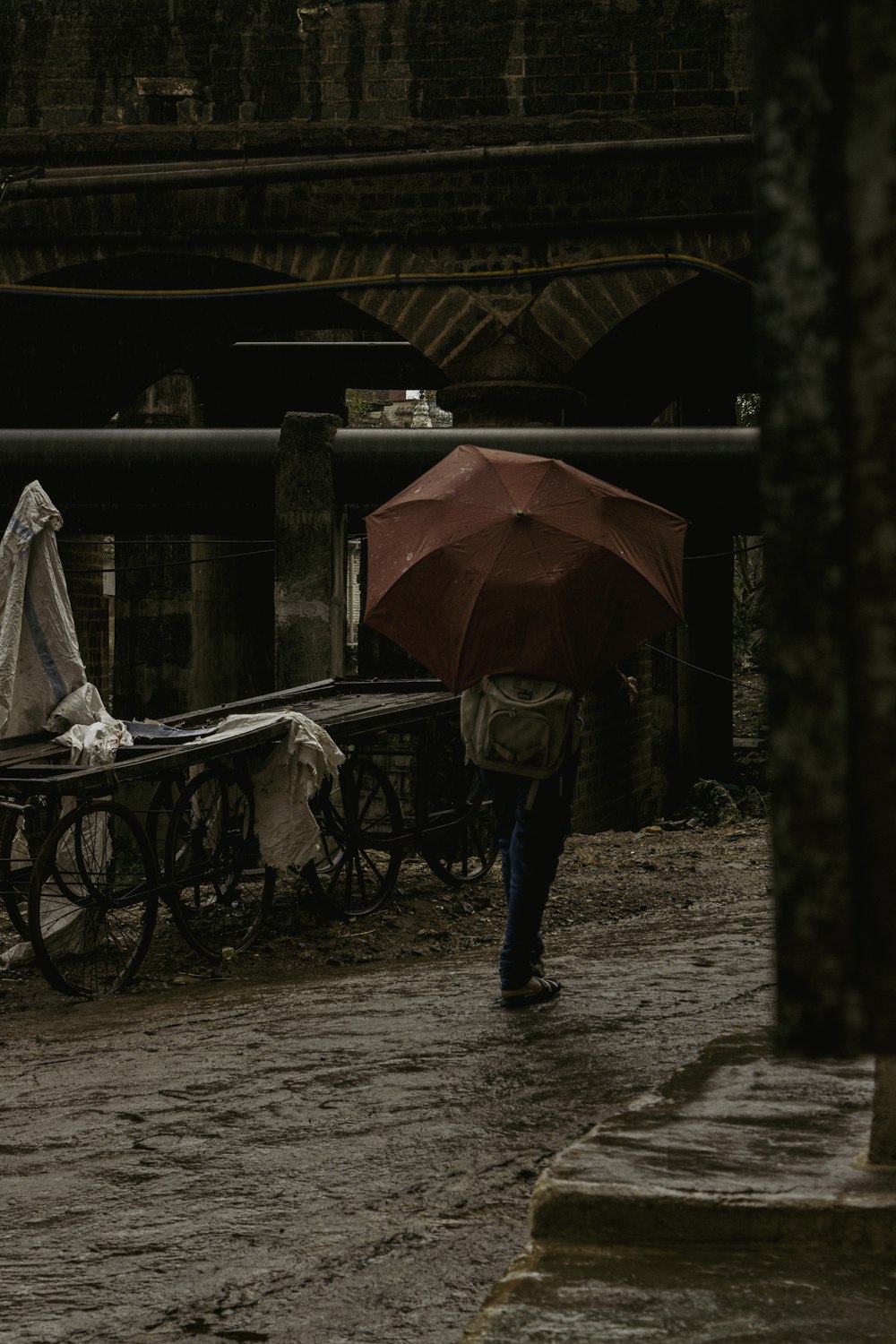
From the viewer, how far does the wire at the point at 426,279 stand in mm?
11898

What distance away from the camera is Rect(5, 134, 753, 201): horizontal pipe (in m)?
11.8

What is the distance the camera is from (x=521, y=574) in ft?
18.4

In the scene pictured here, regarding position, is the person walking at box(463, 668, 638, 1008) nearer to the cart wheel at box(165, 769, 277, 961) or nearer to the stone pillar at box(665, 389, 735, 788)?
the cart wheel at box(165, 769, 277, 961)

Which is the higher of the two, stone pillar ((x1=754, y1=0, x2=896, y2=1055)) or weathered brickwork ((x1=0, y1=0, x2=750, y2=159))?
weathered brickwork ((x1=0, y1=0, x2=750, y2=159))

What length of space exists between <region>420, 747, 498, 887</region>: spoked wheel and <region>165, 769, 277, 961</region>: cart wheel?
1145 mm

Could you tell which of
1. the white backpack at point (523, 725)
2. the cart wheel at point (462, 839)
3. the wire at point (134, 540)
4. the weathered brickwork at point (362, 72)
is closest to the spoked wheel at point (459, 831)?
the cart wheel at point (462, 839)

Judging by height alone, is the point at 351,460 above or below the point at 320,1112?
above

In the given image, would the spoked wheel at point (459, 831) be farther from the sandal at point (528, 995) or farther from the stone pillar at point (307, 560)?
the sandal at point (528, 995)

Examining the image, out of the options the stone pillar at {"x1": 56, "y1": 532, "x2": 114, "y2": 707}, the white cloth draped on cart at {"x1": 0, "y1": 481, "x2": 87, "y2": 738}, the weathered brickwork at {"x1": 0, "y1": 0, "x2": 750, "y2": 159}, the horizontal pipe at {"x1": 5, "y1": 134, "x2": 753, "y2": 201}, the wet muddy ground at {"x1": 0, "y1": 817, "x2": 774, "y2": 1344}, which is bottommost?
the wet muddy ground at {"x1": 0, "y1": 817, "x2": 774, "y2": 1344}

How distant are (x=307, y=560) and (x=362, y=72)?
4.52 metres

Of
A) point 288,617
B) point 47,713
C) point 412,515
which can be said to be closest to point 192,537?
point 288,617

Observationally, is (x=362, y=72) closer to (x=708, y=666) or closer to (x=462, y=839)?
(x=462, y=839)

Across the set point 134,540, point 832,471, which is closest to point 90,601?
point 134,540

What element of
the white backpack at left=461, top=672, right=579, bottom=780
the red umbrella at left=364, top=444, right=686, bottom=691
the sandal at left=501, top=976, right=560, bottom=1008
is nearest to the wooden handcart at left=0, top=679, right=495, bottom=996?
the red umbrella at left=364, top=444, right=686, bottom=691
